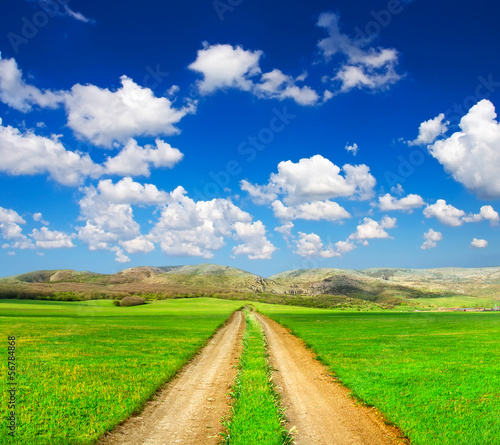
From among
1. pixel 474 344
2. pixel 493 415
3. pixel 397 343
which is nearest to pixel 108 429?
pixel 493 415

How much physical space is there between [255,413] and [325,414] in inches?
Result: 122

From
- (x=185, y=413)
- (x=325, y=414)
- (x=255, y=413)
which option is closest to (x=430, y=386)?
(x=325, y=414)

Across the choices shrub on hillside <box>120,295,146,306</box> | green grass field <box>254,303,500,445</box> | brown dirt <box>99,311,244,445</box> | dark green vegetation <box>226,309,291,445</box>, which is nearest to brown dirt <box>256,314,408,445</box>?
dark green vegetation <box>226,309,291,445</box>

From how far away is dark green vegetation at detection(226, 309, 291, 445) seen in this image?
36.8 ft

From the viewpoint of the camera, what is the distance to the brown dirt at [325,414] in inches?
466

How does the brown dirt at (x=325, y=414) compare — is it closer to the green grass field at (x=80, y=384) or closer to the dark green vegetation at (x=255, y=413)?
the dark green vegetation at (x=255, y=413)

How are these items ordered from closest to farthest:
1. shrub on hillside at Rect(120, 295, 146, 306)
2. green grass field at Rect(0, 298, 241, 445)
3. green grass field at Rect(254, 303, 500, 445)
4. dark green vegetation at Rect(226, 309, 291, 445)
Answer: dark green vegetation at Rect(226, 309, 291, 445), green grass field at Rect(0, 298, 241, 445), green grass field at Rect(254, 303, 500, 445), shrub on hillside at Rect(120, 295, 146, 306)

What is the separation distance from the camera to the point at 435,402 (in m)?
15.3

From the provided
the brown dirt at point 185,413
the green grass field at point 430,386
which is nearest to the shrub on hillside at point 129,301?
the green grass field at point 430,386

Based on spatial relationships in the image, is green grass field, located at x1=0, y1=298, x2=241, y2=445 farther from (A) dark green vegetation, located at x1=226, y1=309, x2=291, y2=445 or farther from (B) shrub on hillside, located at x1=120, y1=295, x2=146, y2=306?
(B) shrub on hillside, located at x1=120, y1=295, x2=146, y2=306

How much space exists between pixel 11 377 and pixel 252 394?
44.1ft

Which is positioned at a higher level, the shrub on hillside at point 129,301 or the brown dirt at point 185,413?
the brown dirt at point 185,413

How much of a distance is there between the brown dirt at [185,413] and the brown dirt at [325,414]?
295 cm

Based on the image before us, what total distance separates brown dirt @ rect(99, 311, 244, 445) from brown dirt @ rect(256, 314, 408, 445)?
2949mm
